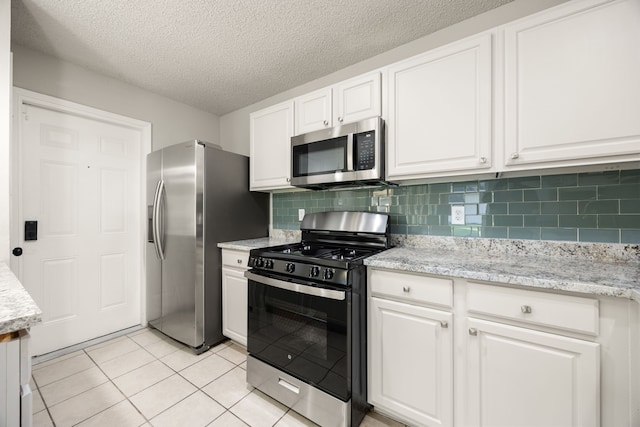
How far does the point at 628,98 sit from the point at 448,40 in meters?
1.17

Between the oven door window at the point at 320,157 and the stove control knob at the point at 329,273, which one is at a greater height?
the oven door window at the point at 320,157

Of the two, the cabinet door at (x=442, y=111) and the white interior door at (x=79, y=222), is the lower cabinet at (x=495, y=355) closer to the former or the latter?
the cabinet door at (x=442, y=111)

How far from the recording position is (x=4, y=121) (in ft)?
4.86

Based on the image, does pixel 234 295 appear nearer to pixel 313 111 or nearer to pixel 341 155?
pixel 341 155

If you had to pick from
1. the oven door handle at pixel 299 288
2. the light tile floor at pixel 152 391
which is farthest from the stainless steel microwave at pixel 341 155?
the light tile floor at pixel 152 391

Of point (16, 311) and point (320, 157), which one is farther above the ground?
point (320, 157)

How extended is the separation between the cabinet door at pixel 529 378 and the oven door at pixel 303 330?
61 cm

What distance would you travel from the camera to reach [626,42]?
3.83ft

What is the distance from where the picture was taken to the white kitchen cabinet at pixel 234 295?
2204 mm

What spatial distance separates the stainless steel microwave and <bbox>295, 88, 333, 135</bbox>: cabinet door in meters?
0.10

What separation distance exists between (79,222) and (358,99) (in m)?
2.70

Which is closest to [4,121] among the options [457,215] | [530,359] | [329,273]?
[329,273]

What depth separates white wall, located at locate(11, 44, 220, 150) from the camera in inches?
83.3

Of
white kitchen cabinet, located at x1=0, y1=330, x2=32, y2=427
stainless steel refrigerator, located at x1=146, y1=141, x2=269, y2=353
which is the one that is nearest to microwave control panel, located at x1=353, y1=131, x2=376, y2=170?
stainless steel refrigerator, located at x1=146, y1=141, x2=269, y2=353
